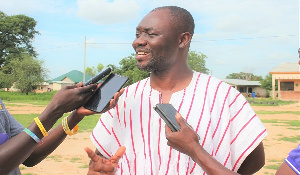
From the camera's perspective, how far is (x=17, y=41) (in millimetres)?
57219

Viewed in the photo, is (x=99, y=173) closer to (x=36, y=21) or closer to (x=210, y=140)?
(x=210, y=140)

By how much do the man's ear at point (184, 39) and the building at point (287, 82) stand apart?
3936 cm

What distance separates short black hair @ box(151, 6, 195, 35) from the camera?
2332 millimetres

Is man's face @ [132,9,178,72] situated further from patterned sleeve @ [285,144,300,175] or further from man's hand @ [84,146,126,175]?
patterned sleeve @ [285,144,300,175]

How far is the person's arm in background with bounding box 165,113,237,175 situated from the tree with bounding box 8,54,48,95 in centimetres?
4164

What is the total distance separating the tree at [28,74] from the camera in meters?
41.0

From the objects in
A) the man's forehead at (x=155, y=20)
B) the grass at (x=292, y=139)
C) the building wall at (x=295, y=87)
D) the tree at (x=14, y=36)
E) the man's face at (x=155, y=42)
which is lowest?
the grass at (x=292, y=139)

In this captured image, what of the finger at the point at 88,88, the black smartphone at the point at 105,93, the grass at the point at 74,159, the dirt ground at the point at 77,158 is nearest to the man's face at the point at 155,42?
the black smartphone at the point at 105,93

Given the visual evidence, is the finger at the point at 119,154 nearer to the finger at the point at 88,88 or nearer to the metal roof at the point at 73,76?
the finger at the point at 88,88

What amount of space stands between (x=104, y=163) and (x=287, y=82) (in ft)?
139

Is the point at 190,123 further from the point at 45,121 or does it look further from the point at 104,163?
the point at 45,121

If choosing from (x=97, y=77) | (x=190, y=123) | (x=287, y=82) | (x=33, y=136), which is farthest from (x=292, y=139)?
(x=287, y=82)

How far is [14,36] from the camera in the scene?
56719 mm

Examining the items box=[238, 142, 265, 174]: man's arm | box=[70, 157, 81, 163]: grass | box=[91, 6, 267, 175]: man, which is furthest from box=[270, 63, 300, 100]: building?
box=[91, 6, 267, 175]: man
